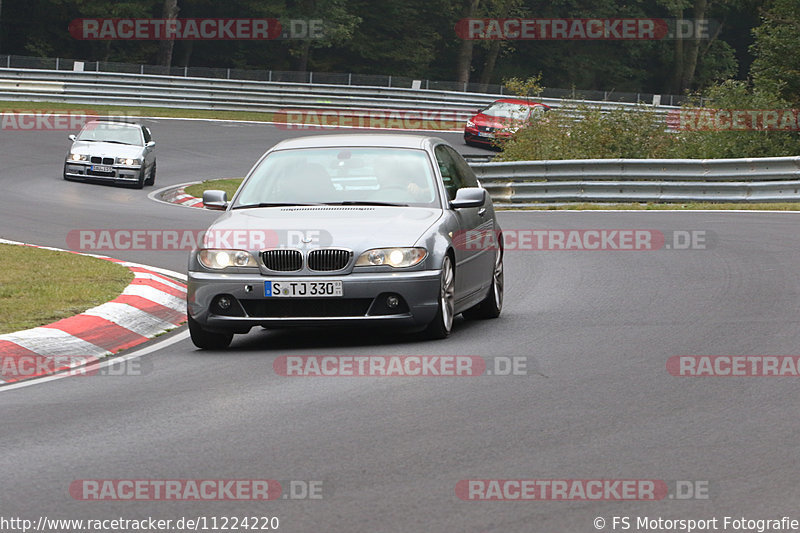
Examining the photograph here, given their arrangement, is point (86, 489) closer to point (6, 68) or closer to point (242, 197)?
point (242, 197)

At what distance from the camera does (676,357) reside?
8930mm

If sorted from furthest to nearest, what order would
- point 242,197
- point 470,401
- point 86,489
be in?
point 242,197
point 470,401
point 86,489

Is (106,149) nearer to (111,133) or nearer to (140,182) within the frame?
(111,133)

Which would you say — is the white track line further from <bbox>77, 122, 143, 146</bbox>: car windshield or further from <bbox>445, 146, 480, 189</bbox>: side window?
<bbox>77, 122, 143, 146</bbox>: car windshield

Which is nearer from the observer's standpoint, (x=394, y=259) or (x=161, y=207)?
(x=394, y=259)

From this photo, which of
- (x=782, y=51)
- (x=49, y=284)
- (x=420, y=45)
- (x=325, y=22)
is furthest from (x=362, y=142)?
(x=420, y=45)

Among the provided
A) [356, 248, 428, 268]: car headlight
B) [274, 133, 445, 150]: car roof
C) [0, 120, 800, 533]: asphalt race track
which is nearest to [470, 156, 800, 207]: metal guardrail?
[0, 120, 800, 533]: asphalt race track

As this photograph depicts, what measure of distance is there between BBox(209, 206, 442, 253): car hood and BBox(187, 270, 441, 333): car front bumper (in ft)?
0.79

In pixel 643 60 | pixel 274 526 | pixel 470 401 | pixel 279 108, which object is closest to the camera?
pixel 274 526

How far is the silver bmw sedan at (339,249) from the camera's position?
30.8 ft

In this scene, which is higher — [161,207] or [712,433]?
[712,433]

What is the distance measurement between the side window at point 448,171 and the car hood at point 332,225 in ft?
1.93

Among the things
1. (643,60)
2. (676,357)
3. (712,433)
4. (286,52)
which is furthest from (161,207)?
(643,60)

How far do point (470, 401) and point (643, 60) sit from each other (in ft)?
242
